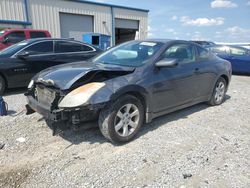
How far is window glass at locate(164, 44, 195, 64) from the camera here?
4325 mm

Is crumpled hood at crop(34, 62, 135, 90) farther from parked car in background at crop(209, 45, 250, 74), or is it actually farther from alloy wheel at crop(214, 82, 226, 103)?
parked car in background at crop(209, 45, 250, 74)

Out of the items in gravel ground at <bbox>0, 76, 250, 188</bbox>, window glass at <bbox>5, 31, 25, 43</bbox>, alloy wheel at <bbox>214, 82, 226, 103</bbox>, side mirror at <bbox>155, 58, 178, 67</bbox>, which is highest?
window glass at <bbox>5, 31, 25, 43</bbox>

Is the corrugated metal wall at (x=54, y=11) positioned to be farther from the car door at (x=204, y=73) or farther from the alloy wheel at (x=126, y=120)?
the alloy wheel at (x=126, y=120)

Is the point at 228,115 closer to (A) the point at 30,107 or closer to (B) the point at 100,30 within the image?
(A) the point at 30,107

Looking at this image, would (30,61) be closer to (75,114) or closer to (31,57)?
(31,57)

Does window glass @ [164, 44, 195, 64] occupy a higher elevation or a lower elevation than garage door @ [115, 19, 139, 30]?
lower

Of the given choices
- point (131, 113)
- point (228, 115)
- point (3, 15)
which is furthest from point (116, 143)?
point (3, 15)

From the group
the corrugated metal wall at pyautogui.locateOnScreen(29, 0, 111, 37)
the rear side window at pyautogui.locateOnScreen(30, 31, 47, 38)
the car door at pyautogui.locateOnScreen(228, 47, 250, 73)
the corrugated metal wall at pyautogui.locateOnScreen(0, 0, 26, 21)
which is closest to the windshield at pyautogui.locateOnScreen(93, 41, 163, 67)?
the rear side window at pyautogui.locateOnScreen(30, 31, 47, 38)

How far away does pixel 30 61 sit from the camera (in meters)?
6.56

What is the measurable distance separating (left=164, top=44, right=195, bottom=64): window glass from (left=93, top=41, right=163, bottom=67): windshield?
220 mm

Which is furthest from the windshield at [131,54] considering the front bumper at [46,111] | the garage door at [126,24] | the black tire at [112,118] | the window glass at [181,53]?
the garage door at [126,24]

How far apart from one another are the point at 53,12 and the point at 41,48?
12.3 metres

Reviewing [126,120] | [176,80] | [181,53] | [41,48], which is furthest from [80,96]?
[41,48]

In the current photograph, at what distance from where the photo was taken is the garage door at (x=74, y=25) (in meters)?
18.9
